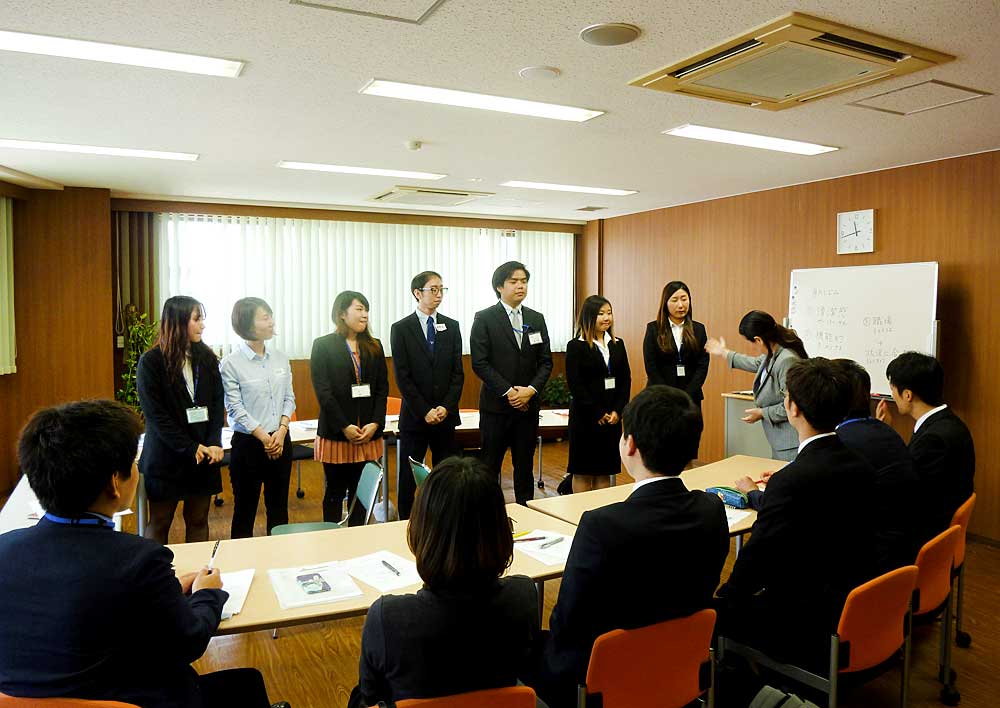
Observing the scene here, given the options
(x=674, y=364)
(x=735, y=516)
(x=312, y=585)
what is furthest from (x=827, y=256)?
(x=312, y=585)

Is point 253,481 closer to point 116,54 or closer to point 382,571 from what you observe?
point 382,571

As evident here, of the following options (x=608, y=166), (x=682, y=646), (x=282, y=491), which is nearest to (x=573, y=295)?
(x=608, y=166)

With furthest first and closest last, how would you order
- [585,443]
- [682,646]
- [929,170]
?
[929,170] < [585,443] < [682,646]

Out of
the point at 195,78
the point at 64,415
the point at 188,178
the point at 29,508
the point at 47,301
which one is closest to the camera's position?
the point at 64,415

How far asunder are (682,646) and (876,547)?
46.8 inches

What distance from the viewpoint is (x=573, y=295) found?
943 centimetres

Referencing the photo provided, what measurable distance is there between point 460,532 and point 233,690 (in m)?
0.99

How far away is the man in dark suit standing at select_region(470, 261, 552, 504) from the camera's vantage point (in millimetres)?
4457

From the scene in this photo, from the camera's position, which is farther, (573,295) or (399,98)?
(573,295)

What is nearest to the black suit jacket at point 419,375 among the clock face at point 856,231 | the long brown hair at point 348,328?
the long brown hair at point 348,328

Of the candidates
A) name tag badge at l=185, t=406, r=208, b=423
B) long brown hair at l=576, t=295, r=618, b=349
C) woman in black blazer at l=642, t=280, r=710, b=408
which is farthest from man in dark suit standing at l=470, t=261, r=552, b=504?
name tag badge at l=185, t=406, r=208, b=423

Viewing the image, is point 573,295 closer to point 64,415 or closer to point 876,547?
point 876,547

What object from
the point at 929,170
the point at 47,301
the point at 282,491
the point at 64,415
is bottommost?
the point at 282,491

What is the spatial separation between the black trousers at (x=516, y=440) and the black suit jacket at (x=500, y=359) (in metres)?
0.05
